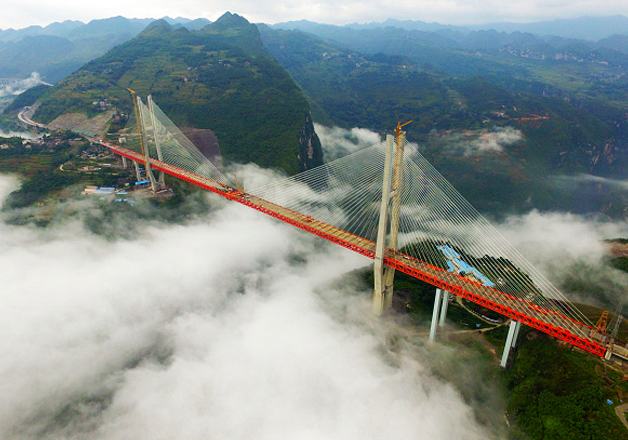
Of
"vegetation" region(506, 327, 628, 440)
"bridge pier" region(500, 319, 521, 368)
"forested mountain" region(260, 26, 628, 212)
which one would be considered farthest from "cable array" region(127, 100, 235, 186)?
"forested mountain" region(260, 26, 628, 212)

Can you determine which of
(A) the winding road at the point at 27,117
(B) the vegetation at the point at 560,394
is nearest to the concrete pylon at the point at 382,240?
(B) the vegetation at the point at 560,394

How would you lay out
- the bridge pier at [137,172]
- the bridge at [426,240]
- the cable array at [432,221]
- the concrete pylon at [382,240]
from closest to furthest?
the bridge at [426,240] → the concrete pylon at [382,240] → the cable array at [432,221] → the bridge pier at [137,172]

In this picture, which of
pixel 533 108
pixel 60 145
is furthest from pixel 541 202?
pixel 60 145

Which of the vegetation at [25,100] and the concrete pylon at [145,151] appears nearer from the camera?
the concrete pylon at [145,151]

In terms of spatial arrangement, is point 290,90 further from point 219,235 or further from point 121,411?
point 121,411

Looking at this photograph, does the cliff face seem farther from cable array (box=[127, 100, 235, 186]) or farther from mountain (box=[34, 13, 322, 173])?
cable array (box=[127, 100, 235, 186])

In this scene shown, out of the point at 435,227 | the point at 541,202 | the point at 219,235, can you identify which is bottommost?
the point at 541,202

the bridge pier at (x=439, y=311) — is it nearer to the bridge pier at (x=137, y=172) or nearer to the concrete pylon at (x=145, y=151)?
the concrete pylon at (x=145, y=151)
